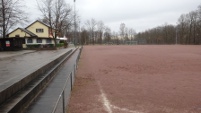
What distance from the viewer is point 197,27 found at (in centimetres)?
10700

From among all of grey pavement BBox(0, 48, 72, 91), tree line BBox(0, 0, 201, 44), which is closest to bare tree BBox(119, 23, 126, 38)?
tree line BBox(0, 0, 201, 44)

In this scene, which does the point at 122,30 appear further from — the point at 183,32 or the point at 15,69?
the point at 15,69

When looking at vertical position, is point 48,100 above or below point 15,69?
below

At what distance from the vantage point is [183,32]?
385 feet

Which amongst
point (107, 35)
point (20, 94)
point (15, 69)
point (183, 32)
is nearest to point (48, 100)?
point (20, 94)

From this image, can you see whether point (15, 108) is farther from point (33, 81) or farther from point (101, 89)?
point (101, 89)

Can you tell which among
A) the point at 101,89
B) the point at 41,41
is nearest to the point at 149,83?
the point at 101,89

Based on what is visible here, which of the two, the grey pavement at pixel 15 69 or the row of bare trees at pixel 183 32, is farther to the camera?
the row of bare trees at pixel 183 32

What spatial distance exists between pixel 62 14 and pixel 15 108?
2410 inches

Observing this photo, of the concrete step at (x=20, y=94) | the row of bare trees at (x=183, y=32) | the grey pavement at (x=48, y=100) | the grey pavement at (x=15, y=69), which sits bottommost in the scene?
the grey pavement at (x=48, y=100)

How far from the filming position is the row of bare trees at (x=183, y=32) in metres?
108

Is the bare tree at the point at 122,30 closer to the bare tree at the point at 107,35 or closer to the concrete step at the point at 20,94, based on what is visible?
the bare tree at the point at 107,35

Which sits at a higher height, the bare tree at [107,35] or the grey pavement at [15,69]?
the bare tree at [107,35]

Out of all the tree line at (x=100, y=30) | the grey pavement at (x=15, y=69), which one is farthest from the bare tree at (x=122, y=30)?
the grey pavement at (x=15, y=69)
